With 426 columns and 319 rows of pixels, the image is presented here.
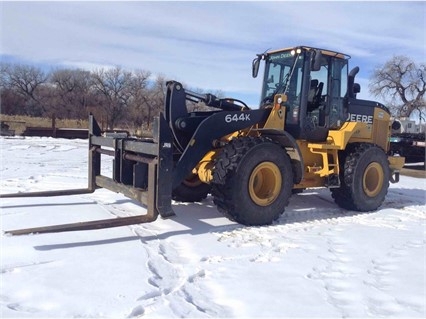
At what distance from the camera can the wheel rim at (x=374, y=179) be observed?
7.53 metres

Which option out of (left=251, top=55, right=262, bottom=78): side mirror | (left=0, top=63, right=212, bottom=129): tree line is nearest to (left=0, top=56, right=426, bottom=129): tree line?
(left=0, top=63, right=212, bottom=129): tree line

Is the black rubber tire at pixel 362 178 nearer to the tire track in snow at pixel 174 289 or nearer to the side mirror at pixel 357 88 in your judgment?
the side mirror at pixel 357 88

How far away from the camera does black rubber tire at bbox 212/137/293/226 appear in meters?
5.62

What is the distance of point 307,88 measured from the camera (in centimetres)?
679

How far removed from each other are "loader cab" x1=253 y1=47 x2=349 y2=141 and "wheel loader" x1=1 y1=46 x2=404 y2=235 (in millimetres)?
16

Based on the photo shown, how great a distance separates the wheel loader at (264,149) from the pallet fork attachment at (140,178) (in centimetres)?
1

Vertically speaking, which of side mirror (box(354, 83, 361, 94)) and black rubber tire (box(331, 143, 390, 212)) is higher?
side mirror (box(354, 83, 361, 94))

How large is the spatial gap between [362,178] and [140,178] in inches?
149

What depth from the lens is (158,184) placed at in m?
5.11

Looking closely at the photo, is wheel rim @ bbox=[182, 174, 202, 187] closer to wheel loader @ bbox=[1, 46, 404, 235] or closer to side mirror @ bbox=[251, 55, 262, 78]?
wheel loader @ bbox=[1, 46, 404, 235]

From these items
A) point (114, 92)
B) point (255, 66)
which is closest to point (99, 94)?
point (114, 92)

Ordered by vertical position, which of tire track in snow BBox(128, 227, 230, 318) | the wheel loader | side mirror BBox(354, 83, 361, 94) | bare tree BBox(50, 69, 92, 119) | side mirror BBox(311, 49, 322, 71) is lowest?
tire track in snow BBox(128, 227, 230, 318)

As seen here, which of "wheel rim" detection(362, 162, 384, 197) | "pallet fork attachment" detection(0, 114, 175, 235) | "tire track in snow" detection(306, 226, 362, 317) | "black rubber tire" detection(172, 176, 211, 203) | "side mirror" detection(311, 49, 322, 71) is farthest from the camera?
"wheel rim" detection(362, 162, 384, 197)

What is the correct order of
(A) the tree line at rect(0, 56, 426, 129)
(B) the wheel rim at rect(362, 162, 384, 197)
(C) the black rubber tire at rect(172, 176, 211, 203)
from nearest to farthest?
1. (C) the black rubber tire at rect(172, 176, 211, 203)
2. (B) the wheel rim at rect(362, 162, 384, 197)
3. (A) the tree line at rect(0, 56, 426, 129)
